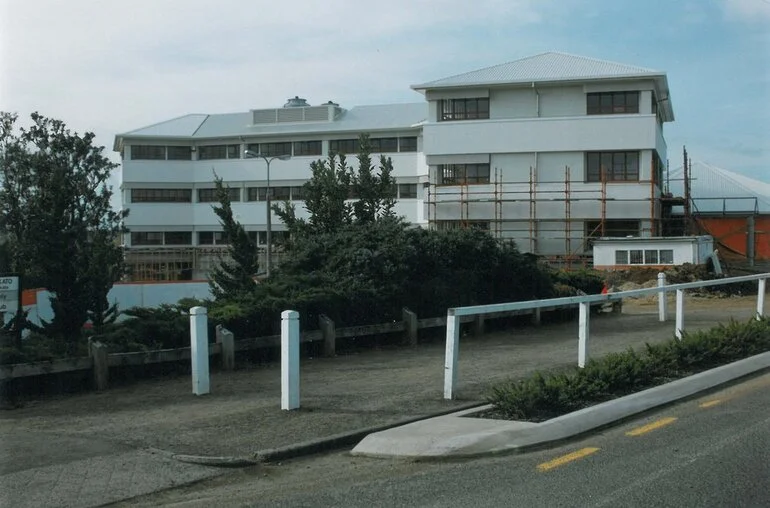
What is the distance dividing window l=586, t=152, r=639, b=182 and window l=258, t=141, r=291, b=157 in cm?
2353

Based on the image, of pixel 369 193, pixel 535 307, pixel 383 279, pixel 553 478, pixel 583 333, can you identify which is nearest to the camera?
pixel 553 478

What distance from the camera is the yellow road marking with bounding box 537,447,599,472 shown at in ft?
23.3

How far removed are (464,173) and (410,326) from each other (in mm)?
35230

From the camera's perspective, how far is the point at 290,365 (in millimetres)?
9281

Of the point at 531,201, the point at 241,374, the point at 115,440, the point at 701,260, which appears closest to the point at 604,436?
the point at 115,440

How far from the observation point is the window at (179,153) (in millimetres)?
64062

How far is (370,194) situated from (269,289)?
12319 millimetres

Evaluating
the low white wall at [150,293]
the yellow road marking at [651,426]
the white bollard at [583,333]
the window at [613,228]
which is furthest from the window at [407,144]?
the yellow road marking at [651,426]

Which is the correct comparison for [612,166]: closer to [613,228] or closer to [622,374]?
[613,228]

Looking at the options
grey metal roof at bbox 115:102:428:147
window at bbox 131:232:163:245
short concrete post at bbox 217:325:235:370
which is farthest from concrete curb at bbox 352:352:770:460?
window at bbox 131:232:163:245

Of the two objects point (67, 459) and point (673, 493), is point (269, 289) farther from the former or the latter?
point (673, 493)

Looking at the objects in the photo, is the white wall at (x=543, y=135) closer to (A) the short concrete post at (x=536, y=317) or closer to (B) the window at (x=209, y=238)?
(B) the window at (x=209, y=238)

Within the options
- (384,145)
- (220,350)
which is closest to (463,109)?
(384,145)

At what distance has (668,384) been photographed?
33.3 feet
